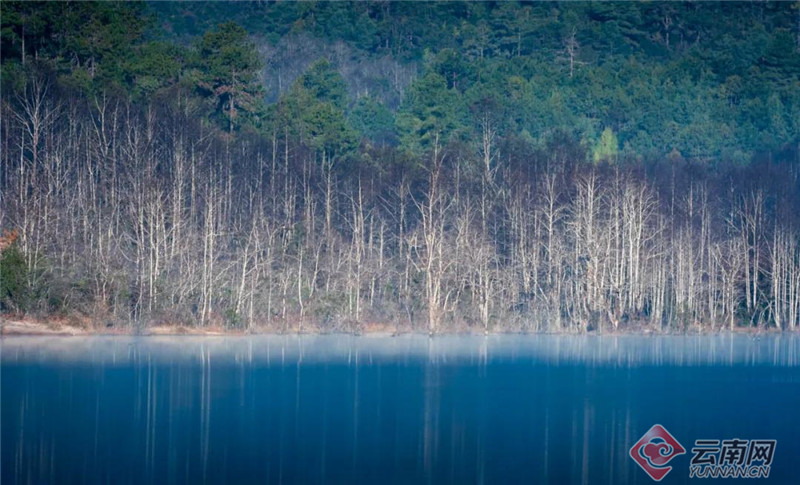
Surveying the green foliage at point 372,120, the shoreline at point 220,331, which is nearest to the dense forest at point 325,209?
the shoreline at point 220,331

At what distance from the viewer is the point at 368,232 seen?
183 feet

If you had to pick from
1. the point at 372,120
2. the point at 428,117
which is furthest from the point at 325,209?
the point at 372,120

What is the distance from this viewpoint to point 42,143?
168ft

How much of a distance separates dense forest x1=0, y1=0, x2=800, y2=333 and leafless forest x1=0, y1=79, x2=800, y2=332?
0.15m

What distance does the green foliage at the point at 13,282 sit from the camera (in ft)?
125

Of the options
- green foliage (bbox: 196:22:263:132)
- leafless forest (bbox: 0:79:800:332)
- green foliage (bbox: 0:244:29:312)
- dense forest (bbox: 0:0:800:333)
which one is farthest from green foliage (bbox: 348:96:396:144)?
green foliage (bbox: 0:244:29:312)

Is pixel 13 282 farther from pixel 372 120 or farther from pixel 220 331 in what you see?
pixel 372 120

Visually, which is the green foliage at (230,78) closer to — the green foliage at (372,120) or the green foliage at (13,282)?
the green foliage at (372,120)

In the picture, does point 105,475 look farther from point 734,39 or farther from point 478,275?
point 734,39

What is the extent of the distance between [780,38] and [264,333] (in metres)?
54.3

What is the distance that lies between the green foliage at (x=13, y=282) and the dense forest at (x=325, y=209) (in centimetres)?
6

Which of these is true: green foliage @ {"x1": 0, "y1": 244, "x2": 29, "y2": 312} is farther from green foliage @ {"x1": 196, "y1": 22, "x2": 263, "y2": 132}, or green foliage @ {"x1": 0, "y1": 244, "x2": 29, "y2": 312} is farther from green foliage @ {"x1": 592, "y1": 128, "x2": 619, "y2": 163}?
green foliage @ {"x1": 592, "y1": 128, "x2": 619, "y2": 163}

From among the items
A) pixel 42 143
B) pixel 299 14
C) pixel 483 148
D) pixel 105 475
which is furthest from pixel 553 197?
pixel 299 14

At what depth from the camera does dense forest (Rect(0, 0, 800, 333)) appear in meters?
44.8
